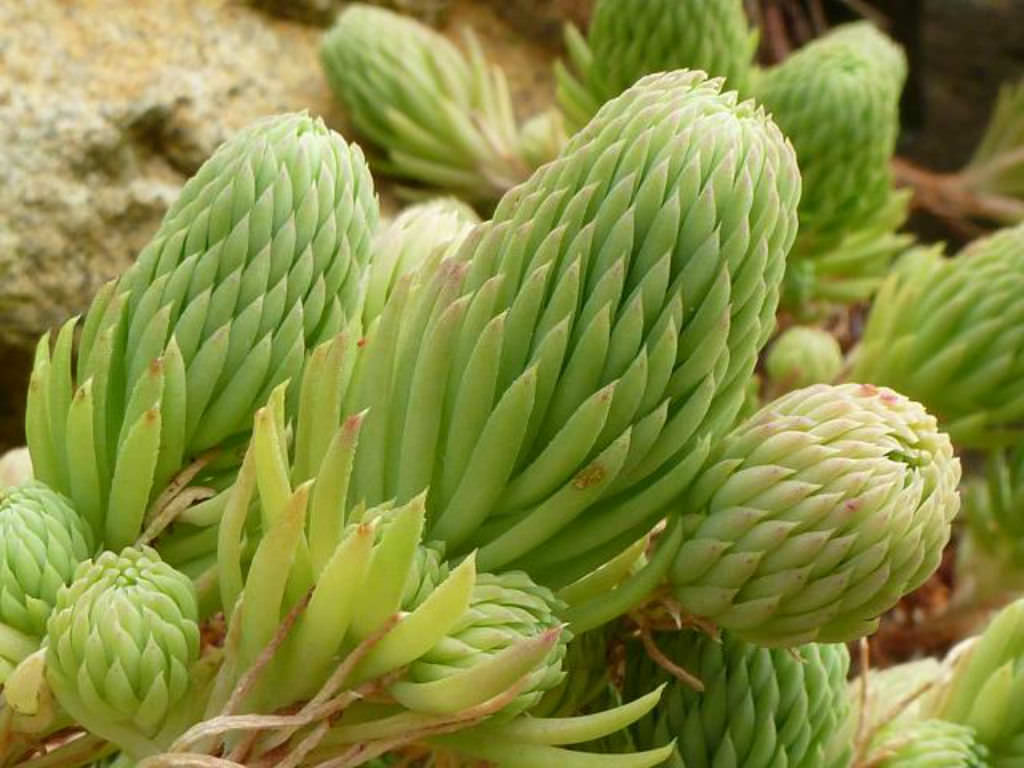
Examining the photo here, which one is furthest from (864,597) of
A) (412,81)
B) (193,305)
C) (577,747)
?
(412,81)

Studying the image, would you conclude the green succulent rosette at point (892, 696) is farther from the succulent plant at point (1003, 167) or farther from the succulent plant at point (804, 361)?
the succulent plant at point (1003, 167)

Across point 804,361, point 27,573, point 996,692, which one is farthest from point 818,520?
point 804,361

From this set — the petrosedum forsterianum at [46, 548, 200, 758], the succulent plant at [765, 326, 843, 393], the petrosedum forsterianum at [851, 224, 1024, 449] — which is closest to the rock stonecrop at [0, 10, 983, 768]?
the petrosedum forsterianum at [46, 548, 200, 758]

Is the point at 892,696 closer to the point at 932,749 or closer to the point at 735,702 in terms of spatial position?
the point at 932,749

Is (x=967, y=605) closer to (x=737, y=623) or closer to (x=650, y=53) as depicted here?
(x=650, y=53)

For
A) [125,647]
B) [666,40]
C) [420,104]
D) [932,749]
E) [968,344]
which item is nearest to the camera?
[125,647]

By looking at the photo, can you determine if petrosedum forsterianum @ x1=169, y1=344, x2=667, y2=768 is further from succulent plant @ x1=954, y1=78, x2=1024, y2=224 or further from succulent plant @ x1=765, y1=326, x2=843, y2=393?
succulent plant @ x1=954, y1=78, x2=1024, y2=224
